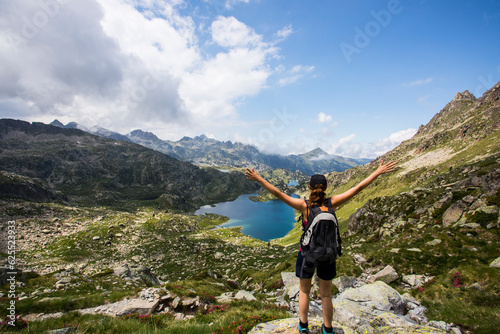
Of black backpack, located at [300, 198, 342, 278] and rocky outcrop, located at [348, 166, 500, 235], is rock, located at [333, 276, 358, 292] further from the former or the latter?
black backpack, located at [300, 198, 342, 278]

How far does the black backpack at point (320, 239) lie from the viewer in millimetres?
5738

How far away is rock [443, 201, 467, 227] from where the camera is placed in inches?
1006

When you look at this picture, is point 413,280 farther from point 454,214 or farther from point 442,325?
point 454,214

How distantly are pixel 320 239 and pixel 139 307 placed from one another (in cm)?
1579

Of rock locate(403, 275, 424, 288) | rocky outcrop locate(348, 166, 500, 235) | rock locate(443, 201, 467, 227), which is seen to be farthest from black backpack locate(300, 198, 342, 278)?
rock locate(443, 201, 467, 227)

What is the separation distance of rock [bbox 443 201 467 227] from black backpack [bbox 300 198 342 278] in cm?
3075

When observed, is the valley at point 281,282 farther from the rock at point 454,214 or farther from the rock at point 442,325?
the rock at point 454,214

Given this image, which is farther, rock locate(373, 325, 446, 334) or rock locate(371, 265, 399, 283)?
rock locate(371, 265, 399, 283)

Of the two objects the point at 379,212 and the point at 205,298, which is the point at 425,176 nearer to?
the point at 379,212

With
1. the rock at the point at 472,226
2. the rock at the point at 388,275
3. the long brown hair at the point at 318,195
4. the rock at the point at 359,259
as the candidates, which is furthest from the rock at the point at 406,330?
the rock at the point at 472,226

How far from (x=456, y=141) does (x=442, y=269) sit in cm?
23151

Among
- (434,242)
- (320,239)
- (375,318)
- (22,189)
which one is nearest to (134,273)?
(375,318)

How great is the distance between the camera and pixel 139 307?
1461cm

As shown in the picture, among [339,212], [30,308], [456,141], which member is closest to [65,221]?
[30,308]
